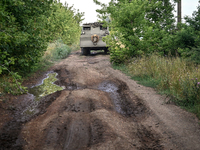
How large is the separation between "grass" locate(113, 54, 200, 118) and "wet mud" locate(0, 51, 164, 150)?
104cm

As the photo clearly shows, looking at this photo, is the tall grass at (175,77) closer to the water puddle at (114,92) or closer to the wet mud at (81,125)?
the wet mud at (81,125)

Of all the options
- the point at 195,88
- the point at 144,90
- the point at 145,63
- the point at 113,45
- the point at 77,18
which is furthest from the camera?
the point at 77,18

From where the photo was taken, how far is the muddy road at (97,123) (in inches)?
137

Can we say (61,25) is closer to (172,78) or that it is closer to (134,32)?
(134,32)

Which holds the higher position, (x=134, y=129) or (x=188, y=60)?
(x=188, y=60)

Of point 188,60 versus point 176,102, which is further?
point 188,60

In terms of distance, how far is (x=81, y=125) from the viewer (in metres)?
4.14

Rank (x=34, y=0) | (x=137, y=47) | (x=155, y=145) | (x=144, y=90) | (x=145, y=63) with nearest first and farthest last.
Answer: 1. (x=155, y=145)
2. (x=144, y=90)
3. (x=34, y=0)
4. (x=145, y=63)
5. (x=137, y=47)

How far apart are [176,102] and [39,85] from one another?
17.0ft

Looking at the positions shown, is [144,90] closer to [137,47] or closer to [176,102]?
[176,102]

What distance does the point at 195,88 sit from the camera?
203 inches

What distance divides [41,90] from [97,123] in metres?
3.83

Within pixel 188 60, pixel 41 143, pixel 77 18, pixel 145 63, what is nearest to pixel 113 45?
pixel 145 63

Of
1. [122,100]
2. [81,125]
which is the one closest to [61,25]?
[122,100]
